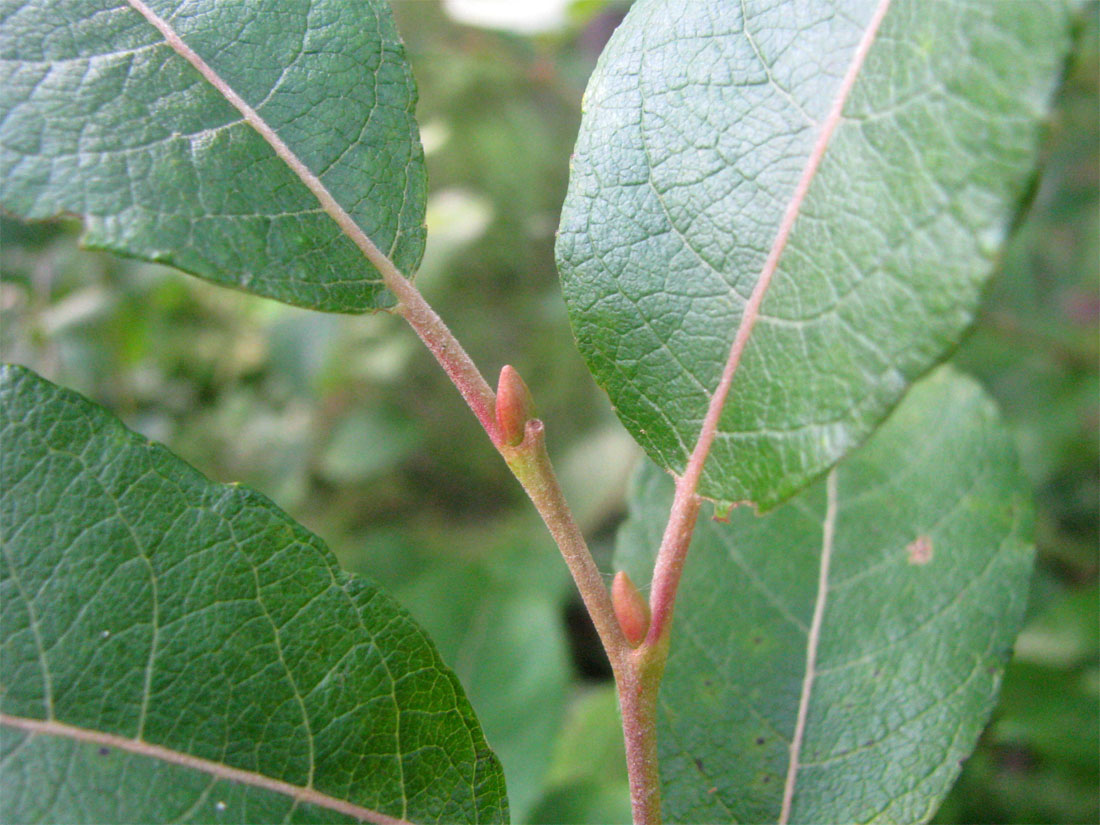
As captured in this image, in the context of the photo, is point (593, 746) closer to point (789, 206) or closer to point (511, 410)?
point (511, 410)

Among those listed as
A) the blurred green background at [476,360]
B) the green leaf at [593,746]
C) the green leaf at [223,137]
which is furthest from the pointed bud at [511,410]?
the blurred green background at [476,360]

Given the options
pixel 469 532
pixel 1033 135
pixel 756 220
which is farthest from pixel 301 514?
pixel 1033 135

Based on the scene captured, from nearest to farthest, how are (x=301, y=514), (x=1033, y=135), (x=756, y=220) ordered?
(x=1033, y=135) → (x=756, y=220) → (x=301, y=514)

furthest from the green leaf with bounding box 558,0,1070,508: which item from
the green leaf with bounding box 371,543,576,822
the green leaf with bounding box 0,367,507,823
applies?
the green leaf with bounding box 371,543,576,822

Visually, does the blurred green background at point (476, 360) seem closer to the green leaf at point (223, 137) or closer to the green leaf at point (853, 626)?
the green leaf at point (853, 626)

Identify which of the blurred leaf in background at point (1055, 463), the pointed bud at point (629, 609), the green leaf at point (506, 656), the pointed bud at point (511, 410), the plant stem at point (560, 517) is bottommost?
the blurred leaf in background at point (1055, 463)

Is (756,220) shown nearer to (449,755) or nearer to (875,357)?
(875,357)
